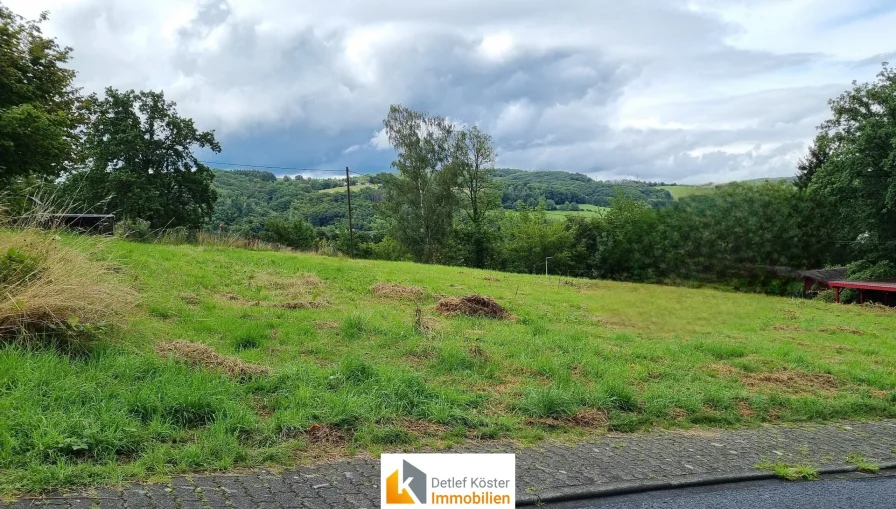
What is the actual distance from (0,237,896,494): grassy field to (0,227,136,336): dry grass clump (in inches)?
15.2

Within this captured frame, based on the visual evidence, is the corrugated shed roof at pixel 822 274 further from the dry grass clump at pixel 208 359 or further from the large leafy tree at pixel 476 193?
the large leafy tree at pixel 476 193

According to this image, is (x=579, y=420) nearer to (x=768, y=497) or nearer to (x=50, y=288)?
(x=768, y=497)

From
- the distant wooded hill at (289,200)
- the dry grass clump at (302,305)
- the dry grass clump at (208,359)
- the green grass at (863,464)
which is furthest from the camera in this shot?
the distant wooded hill at (289,200)

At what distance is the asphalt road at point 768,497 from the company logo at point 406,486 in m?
0.88

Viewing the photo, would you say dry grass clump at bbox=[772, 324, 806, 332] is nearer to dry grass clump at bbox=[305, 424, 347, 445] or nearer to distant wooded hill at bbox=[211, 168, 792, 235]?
dry grass clump at bbox=[305, 424, 347, 445]

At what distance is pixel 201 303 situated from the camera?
31.6 ft

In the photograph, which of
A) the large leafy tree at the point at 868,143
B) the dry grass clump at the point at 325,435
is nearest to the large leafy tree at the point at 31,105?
the dry grass clump at the point at 325,435

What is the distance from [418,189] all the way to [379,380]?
4191 cm

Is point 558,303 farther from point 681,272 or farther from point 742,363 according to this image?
point 681,272

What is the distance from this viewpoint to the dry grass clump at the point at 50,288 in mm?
6051

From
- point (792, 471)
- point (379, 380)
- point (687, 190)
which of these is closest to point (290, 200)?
point (379, 380)

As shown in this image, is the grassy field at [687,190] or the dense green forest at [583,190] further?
the dense green forest at [583,190]

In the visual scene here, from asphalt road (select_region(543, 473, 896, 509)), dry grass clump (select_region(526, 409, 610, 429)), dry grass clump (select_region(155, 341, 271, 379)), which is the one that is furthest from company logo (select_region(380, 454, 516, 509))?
dry grass clump (select_region(155, 341, 271, 379))

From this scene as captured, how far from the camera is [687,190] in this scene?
4949 millimetres
